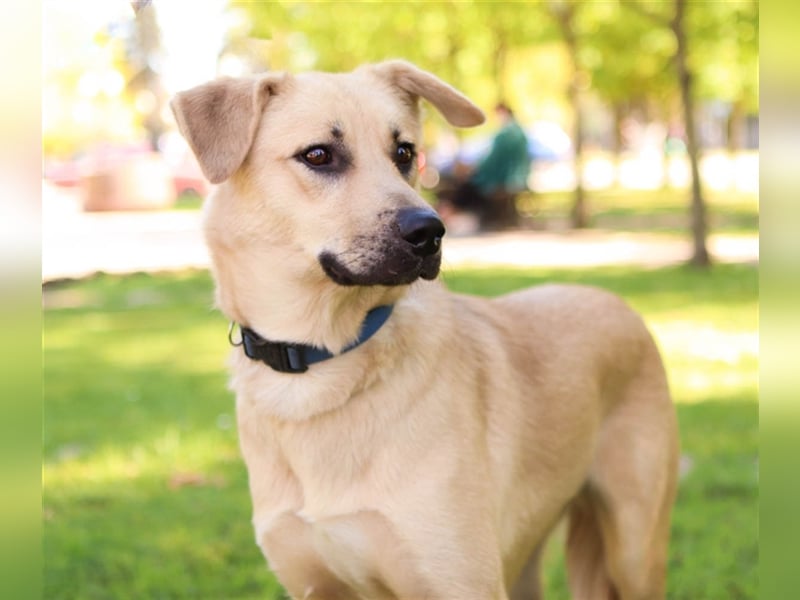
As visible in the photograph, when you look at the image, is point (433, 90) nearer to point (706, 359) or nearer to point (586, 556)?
point (586, 556)

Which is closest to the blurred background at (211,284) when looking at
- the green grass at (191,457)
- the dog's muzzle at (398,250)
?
the green grass at (191,457)

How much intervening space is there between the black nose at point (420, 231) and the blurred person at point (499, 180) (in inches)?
726

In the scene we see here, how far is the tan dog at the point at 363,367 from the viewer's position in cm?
333

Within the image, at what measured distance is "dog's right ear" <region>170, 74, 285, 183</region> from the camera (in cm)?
346

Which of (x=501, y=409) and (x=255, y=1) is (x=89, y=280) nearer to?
(x=255, y=1)

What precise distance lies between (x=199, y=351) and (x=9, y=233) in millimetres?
9424

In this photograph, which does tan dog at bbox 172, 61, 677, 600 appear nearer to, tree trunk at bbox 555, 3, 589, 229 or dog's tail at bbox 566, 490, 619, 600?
dog's tail at bbox 566, 490, 619, 600

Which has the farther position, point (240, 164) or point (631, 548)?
point (631, 548)

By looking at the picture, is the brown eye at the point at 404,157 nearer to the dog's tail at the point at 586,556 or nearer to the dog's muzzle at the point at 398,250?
the dog's muzzle at the point at 398,250

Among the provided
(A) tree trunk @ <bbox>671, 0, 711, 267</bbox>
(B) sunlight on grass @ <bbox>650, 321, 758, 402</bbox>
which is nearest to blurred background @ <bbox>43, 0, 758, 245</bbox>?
(A) tree trunk @ <bbox>671, 0, 711, 267</bbox>

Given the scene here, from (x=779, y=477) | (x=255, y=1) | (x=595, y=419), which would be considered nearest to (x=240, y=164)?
(x=595, y=419)

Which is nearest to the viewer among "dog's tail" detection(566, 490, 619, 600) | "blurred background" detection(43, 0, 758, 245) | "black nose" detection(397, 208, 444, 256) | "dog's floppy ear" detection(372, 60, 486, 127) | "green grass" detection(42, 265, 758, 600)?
"black nose" detection(397, 208, 444, 256)

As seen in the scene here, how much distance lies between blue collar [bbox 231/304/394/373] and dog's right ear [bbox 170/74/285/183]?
550 millimetres

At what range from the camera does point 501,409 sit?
372cm
